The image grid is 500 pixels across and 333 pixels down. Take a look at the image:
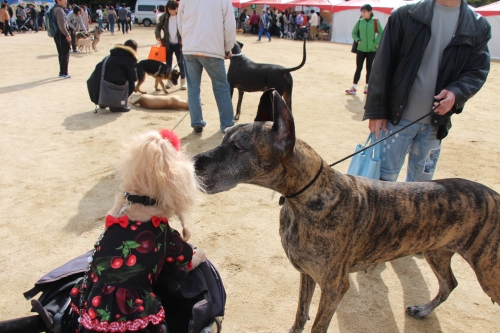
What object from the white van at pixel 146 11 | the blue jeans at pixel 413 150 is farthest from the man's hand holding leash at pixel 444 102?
the white van at pixel 146 11

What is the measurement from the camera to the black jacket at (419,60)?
2.77 meters

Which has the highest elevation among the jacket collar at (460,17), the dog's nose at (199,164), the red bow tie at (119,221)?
the jacket collar at (460,17)

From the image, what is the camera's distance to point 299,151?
211cm

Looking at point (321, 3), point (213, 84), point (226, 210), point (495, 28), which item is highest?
point (321, 3)

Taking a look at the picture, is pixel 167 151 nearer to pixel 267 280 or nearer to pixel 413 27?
pixel 267 280

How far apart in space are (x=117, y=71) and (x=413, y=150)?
5.75 metres

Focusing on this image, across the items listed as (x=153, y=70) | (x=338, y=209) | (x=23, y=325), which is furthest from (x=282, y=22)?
(x=23, y=325)

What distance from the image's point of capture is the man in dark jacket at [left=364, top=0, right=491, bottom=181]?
2773 millimetres

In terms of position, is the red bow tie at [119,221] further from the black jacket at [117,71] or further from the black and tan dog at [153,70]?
the black and tan dog at [153,70]

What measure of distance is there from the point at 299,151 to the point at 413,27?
148cm

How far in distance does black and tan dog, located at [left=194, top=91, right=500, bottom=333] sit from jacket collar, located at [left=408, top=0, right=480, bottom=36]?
3.60 ft

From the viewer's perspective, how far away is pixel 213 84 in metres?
5.99

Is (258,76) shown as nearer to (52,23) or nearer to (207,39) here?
(207,39)

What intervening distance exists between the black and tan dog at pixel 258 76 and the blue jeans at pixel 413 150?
3.30 m
